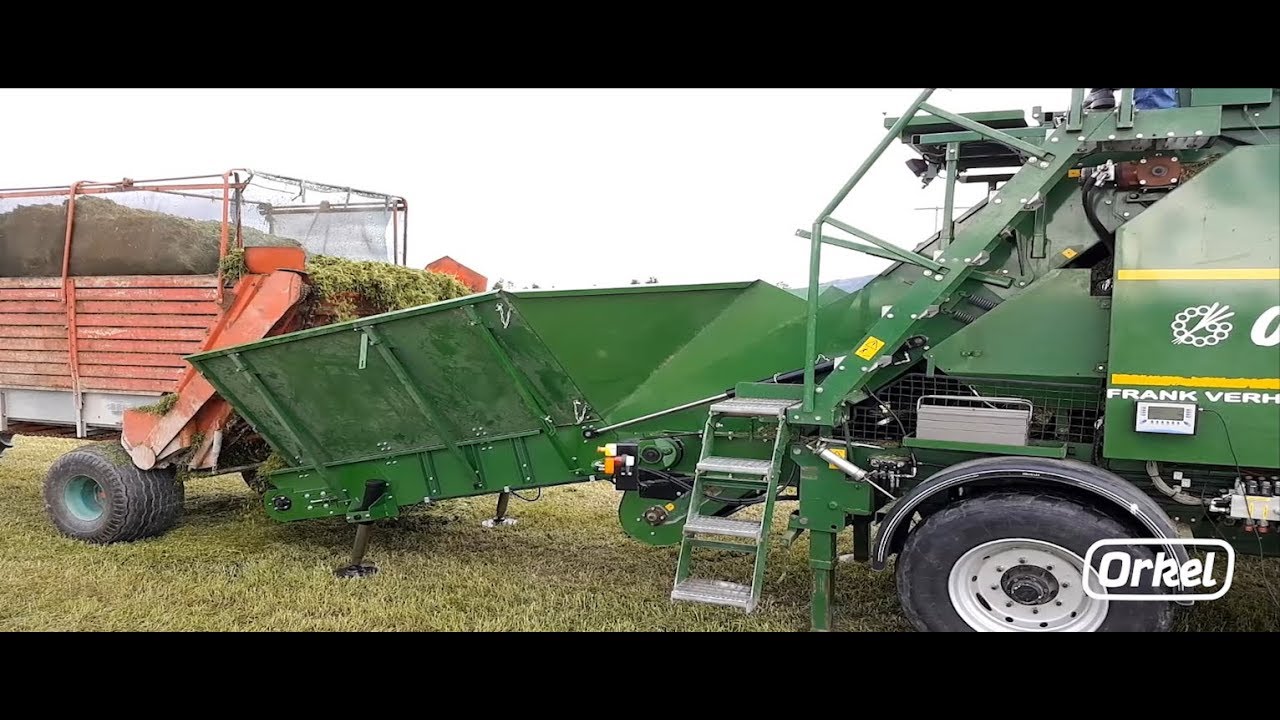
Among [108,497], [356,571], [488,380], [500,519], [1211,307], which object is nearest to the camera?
[1211,307]

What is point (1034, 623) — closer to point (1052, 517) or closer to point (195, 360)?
point (1052, 517)

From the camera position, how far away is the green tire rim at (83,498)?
557 centimetres

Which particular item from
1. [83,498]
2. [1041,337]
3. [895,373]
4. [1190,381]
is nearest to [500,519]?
[83,498]

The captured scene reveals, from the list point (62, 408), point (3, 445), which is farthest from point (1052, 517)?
point (3, 445)

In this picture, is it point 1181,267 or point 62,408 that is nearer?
point 1181,267

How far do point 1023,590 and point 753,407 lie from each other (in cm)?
138

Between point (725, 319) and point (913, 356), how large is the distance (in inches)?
37.4

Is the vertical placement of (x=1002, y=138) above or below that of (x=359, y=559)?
above

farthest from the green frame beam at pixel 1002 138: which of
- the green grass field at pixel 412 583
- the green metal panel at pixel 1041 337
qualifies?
the green grass field at pixel 412 583

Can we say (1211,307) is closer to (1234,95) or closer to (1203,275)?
(1203,275)

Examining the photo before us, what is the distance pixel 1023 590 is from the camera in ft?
11.2

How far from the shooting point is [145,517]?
5.46m

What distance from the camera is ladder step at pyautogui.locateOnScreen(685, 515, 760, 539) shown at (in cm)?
350

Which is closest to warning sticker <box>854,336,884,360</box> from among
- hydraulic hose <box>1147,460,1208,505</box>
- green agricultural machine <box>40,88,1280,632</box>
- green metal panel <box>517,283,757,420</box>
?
green agricultural machine <box>40,88,1280,632</box>
